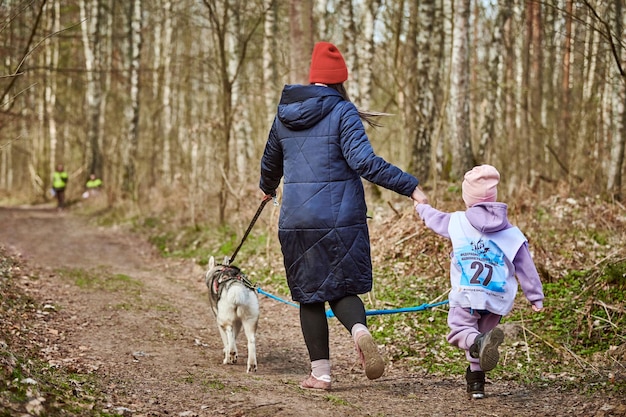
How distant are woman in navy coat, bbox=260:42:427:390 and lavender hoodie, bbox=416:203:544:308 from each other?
187 mm

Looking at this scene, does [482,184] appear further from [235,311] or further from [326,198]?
[235,311]

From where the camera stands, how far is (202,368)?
5.61 m

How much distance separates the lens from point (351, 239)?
184 inches

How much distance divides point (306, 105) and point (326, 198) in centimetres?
66

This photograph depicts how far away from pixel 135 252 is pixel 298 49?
6056 millimetres

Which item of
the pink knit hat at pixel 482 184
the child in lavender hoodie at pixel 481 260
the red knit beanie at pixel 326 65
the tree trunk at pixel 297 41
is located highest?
the tree trunk at pixel 297 41

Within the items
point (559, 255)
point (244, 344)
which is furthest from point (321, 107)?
point (559, 255)

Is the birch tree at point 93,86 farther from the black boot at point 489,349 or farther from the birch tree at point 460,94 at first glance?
the black boot at point 489,349

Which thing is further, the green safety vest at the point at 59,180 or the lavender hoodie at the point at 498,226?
the green safety vest at the point at 59,180

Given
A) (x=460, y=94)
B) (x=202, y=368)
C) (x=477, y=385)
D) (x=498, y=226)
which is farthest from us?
(x=460, y=94)

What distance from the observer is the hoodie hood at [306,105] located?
473 cm

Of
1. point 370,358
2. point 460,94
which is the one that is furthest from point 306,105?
point 460,94

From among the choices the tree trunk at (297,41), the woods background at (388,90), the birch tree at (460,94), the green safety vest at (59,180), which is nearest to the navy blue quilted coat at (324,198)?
the woods background at (388,90)

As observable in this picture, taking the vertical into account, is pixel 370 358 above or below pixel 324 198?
below
